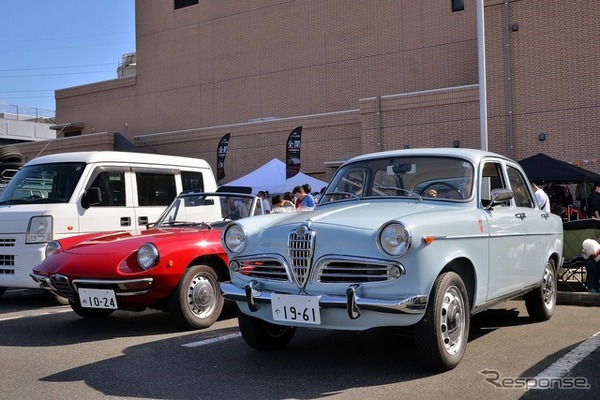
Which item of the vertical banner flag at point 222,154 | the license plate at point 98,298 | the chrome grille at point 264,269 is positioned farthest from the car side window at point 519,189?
the vertical banner flag at point 222,154

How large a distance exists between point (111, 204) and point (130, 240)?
283cm

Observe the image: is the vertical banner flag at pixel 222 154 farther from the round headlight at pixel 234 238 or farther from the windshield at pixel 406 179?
the round headlight at pixel 234 238

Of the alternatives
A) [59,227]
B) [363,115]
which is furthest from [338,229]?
[363,115]

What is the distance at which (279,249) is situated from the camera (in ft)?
16.3

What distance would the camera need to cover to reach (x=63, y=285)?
6500 mm

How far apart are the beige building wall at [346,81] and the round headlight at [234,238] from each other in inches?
583

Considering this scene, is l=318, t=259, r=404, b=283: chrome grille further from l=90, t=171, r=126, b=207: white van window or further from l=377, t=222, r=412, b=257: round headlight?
l=90, t=171, r=126, b=207: white van window

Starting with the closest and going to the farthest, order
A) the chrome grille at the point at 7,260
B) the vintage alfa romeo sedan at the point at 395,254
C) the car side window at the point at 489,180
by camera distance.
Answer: the vintage alfa romeo sedan at the point at 395,254 < the car side window at the point at 489,180 < the chrome grille at the point at 7,260

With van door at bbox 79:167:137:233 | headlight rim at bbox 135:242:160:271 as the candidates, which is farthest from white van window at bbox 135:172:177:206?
headlight rim at bbox 135:242:160:271

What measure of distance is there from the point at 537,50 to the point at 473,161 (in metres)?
14.0

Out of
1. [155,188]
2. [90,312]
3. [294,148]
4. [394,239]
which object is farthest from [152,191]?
[294,148]

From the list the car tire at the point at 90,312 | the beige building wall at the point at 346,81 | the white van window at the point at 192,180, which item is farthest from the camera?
the beige building wall at the point at 346,81

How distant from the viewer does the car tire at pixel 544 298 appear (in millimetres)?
6793

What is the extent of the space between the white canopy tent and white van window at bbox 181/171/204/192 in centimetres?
746
